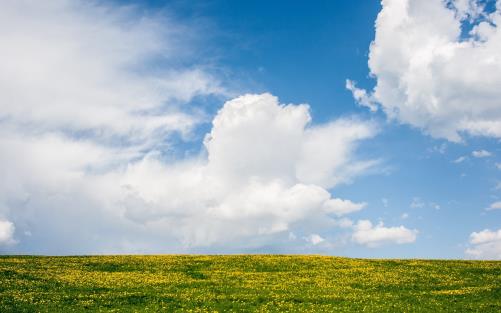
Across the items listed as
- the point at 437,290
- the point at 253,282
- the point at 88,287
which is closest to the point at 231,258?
the point at 253,282

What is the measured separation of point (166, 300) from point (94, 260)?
23.0 meters

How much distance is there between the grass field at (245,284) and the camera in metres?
35.9

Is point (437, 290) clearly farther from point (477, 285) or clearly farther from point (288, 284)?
point (288, 284)

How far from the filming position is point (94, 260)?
56.9 meters

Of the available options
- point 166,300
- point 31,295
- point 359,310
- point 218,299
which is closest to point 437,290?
point 359,310

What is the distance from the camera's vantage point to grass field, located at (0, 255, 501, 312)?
3591 cm

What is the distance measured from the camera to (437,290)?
43.0 m

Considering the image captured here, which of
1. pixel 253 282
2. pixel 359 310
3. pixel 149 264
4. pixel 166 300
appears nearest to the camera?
pixel 359 310

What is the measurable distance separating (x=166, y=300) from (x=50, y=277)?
627 inches

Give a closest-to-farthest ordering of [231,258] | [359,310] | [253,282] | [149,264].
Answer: [359,310] → [253,282] → [149,264] → [231,258]

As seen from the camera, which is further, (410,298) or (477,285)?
(477,285)

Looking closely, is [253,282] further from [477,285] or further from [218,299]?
[477,285]

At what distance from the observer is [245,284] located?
1743 inches

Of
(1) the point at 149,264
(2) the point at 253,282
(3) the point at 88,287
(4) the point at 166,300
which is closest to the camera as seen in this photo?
(4) the point at 166,300
